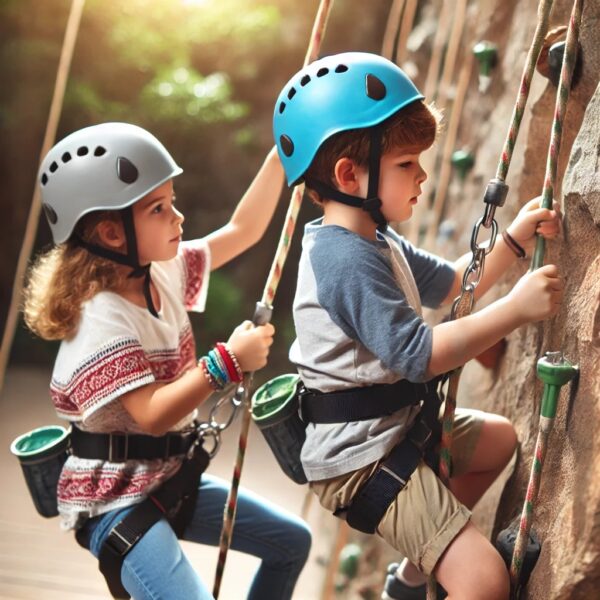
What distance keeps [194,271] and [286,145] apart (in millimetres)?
602

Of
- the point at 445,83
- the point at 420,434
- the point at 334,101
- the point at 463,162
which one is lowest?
the point at 420,434

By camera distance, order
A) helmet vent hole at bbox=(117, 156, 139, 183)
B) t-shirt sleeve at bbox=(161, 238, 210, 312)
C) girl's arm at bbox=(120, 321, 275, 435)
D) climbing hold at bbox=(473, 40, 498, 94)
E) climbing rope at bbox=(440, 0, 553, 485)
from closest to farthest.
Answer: climbing rope at bbox=(440, 0, 553, 485), girl's arm at bbox=(120, 321, 275, 435), helmet vent hole at bbox=(117, 156, 139, 183), t-shirt sleeve at bbox=(161, 238, 210, 312), climbing hold at bbox=(473, 40, 498, 94)

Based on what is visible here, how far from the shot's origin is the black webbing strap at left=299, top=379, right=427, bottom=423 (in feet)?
5.15

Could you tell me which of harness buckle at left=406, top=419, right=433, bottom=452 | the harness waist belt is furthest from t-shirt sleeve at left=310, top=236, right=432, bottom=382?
the harness waist belt

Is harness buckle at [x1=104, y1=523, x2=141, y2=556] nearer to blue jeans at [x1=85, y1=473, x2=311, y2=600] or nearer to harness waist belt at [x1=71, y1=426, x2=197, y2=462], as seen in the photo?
blue jeans at [x1=85, y1=473, x2=311, y2=600]

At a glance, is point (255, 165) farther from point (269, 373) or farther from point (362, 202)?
point (362, 202)

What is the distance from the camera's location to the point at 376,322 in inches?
57.3

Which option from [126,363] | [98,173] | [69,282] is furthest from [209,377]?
[98,173]

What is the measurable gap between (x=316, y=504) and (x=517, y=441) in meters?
2.49

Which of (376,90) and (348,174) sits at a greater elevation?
Answer: (376,90)

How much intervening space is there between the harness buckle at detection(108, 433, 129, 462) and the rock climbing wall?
779 mm

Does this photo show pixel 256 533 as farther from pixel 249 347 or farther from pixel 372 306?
pixel 372 306

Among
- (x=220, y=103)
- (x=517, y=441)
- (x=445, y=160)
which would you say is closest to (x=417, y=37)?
(x=445, y=160)

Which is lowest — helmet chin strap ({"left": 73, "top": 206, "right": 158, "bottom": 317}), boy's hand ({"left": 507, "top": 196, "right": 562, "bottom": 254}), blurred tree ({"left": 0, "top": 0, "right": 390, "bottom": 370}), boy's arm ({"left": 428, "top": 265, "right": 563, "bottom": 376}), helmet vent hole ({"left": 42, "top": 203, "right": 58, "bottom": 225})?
boy's arm ({"left": 428, "top": 265, "right": 563, "bottom": 376})
